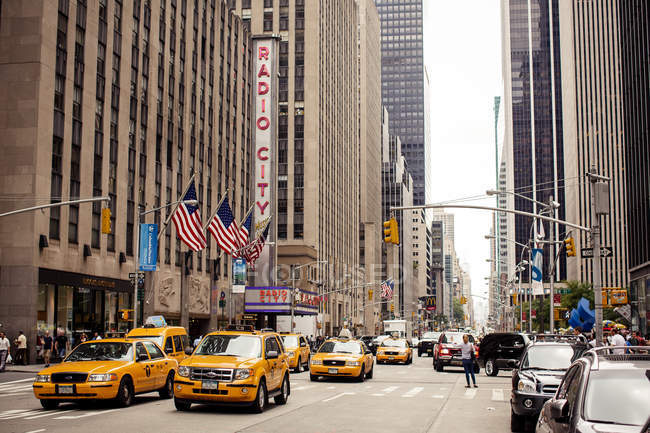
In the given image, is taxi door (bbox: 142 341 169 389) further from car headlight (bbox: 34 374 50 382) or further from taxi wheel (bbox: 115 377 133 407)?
car headlight (bbox: 34 374 50 382)

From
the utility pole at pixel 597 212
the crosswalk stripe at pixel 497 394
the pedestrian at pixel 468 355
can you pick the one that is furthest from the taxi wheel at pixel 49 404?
the utility pole at pixel 597 212

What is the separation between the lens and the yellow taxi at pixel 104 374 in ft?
52.3

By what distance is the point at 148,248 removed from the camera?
40.2 meters

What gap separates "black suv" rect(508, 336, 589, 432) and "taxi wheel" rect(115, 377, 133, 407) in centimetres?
843

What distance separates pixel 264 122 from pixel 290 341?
138 ft

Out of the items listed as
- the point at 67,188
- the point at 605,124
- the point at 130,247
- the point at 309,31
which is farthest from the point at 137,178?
the point at 605,124

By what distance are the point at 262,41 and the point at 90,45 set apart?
34462mm

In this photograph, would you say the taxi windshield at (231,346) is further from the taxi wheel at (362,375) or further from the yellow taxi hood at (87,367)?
the taxi wheel at (362,375)

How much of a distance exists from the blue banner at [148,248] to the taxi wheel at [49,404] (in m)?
23.6

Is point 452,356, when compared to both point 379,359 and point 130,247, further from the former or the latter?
point 130,247

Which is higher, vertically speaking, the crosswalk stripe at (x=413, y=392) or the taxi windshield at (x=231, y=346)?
the taxi windshield at (x=231, y=346)

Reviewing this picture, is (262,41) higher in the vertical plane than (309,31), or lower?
lower

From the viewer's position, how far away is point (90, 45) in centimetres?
4159

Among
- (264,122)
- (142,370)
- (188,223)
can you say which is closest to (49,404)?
(142,370)
